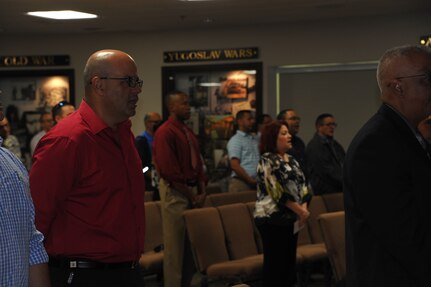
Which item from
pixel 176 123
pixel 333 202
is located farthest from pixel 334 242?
pixel 333 202

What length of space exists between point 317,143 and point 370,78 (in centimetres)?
383

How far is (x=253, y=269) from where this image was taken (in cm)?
780

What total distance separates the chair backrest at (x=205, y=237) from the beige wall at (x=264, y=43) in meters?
7.10

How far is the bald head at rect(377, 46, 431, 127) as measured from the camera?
3355 mm

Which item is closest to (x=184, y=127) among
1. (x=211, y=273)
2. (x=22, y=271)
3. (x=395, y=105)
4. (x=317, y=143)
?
(x=211, y=273)

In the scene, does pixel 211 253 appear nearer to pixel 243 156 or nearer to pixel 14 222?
pixel 243 156

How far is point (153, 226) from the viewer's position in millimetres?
8914

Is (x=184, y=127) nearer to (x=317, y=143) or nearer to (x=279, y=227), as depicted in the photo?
(x=279, y=227)

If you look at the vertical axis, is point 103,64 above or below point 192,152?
above

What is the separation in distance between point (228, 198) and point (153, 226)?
3.41ft

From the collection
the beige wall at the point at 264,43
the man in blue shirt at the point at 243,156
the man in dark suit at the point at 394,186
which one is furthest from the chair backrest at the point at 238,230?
the beige wall at the point at 264,43

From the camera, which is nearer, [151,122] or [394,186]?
[394,186]

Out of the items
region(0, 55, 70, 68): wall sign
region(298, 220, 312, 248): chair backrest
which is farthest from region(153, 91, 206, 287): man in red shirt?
region(0, 55, 70, 68): wall sign

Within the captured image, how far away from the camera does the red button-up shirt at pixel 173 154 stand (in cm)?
861
